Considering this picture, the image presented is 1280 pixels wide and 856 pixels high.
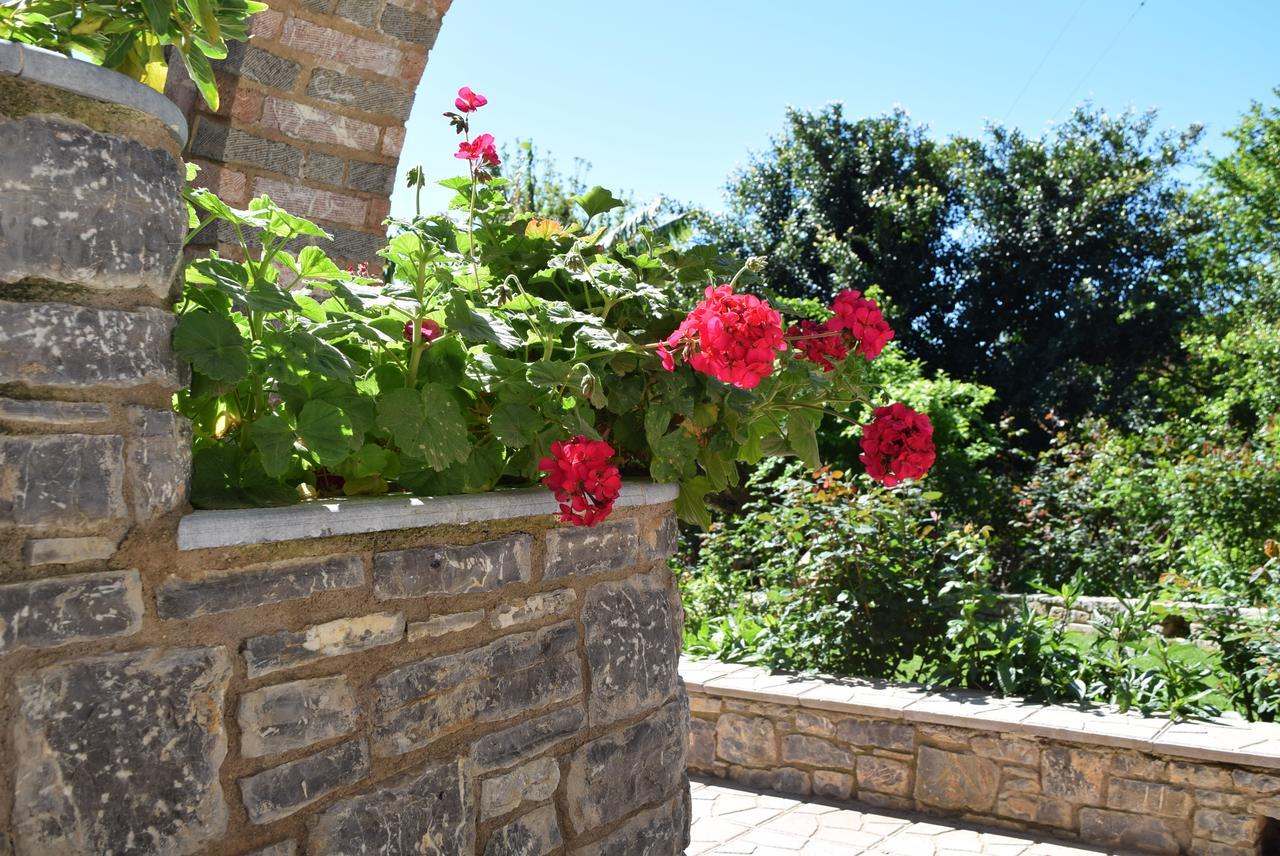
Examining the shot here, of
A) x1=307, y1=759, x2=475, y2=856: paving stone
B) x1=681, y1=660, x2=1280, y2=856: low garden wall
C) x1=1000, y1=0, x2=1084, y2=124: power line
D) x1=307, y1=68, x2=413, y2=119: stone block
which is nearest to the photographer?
x1=307, y1=759, x2=475, y2=856: paving stone

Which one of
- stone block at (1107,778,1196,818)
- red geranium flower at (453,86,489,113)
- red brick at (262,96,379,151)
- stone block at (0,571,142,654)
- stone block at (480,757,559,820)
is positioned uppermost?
red brick at (262,96,379,151)

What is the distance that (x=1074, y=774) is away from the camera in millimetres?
3514

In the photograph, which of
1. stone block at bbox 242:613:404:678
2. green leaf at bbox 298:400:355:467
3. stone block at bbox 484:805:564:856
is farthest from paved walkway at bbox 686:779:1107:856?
green leaf at bbox 298:400:355:467

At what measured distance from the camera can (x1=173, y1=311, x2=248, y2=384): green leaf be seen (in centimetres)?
151

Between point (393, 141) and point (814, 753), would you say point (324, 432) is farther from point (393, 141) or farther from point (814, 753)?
point (814, 753)

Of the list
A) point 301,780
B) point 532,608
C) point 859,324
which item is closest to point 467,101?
point 859,324

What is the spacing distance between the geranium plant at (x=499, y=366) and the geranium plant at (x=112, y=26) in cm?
29

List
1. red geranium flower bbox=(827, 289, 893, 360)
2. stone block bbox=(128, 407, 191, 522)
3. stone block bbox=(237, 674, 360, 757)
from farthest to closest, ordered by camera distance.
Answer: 1. red geranium flower bbox=(827, 289, 893, 360)
2. stone block bbox=(237, 674, 360, 757)
3. stone block bbox=(128, 407, 191, 522)

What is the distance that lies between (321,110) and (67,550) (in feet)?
9.10

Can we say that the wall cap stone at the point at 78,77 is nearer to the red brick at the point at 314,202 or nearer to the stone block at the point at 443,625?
the stone block at the point at 443,625

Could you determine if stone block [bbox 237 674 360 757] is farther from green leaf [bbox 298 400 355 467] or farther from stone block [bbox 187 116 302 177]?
stone block [bbox 187 116 302 177]

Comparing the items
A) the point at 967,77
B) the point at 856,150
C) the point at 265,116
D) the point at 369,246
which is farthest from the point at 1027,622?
the point at 856,150

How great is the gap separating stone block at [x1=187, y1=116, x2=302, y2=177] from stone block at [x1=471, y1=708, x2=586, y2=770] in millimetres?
2436

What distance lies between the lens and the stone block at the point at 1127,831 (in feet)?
11.1
